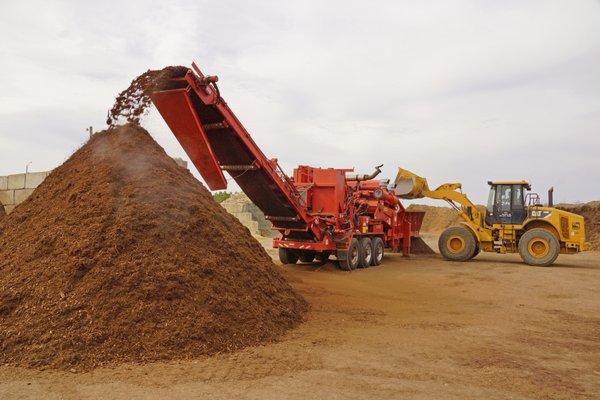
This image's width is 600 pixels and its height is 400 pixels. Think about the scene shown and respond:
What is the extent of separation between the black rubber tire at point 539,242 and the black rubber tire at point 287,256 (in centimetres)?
680

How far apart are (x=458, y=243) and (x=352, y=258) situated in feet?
15.3

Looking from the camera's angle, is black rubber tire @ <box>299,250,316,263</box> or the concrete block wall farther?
black rubber tire @ <box>299,250,316,263</box>

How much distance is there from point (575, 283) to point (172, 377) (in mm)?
10097

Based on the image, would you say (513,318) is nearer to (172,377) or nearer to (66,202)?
(172,377)

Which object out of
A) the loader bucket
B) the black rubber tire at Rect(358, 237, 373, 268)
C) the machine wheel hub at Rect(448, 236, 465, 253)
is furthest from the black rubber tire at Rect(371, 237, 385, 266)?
the machine wheel hub at Rect(448, 236, 465, 253)

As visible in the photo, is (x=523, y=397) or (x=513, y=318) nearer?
(x=523, y=397)

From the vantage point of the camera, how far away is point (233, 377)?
453 centimetres

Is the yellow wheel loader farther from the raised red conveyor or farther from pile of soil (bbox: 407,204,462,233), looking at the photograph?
pile of soil (bbox: 407,204,462,233)

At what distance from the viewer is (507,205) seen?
606 inches

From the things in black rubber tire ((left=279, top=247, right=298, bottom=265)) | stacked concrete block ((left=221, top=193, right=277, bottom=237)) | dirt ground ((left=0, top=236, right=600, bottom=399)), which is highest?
stacked concrete block ((left=221, top=193, right=277, bottom=237))

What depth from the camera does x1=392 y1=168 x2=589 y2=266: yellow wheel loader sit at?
14.7 meters

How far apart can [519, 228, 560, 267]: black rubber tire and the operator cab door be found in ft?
2.08

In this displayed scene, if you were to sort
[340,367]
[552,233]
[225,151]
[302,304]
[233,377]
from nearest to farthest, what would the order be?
[233,377] < [340,367] < [302,304] < [225,151] < [552,233]

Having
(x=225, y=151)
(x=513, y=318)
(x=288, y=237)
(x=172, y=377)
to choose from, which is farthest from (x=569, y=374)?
(x=288, y=237)
